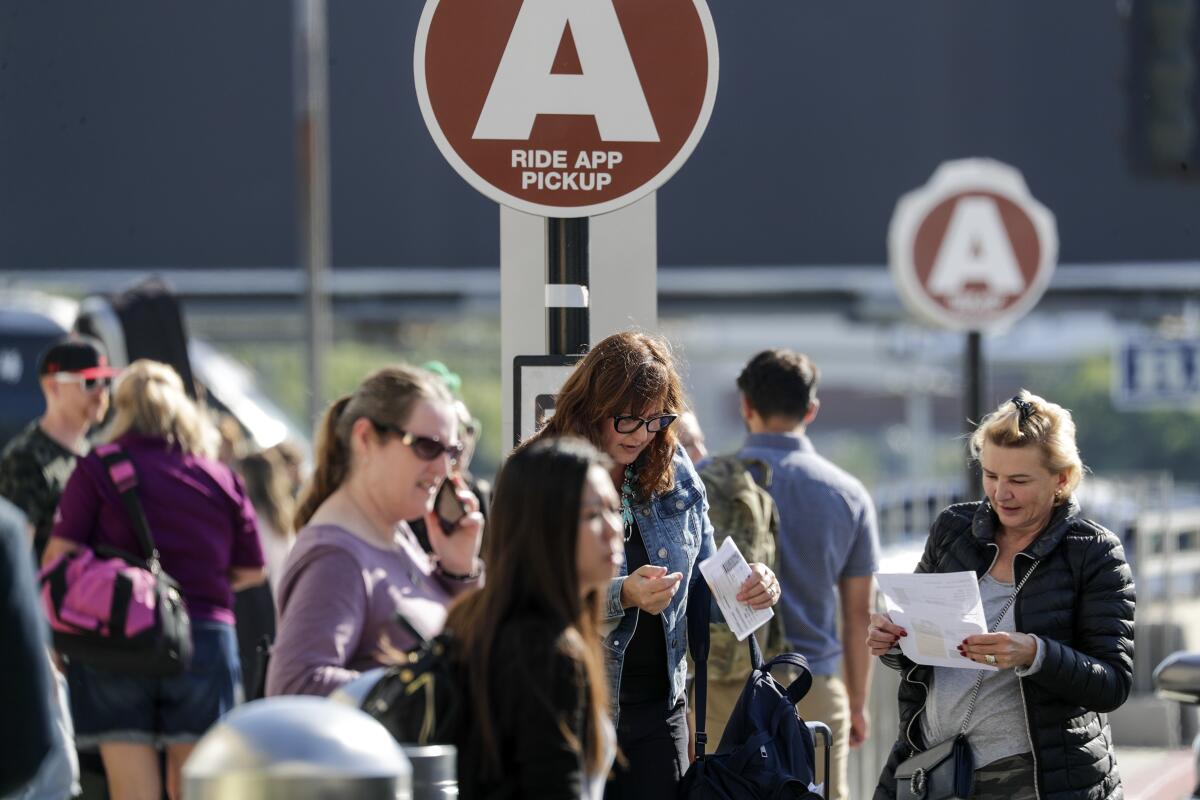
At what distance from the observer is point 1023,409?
15.9ft

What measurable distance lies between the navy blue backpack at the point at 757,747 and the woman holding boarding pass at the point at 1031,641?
377 millimetres

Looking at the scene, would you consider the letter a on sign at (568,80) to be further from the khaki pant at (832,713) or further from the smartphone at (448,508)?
the khaki pant at (832,713)

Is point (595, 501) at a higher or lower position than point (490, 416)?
higher

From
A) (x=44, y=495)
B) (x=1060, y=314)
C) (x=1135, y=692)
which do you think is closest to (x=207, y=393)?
(x=1135, y=692)

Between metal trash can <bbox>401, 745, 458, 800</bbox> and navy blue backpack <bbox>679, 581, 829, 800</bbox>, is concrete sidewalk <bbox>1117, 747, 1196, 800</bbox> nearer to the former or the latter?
navy blue backpack <bbox>679, 581, 829, 800</bbox>

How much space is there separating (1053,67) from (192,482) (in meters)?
25.5

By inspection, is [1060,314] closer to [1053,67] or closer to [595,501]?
[1053,67]

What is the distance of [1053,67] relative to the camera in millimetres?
30281

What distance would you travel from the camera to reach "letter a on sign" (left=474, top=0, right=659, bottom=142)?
5238mm

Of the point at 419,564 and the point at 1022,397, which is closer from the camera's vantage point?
the point at 419,564

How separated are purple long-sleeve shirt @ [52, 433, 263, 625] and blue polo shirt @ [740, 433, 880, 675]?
72.6 inches

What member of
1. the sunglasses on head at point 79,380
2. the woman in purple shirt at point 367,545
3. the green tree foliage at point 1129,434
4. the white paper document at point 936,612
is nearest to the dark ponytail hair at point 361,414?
the woman in purple shirt at point 367,545

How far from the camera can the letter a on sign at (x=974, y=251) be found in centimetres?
1165

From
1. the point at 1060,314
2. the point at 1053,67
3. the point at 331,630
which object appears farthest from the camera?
the point at 1060,314
